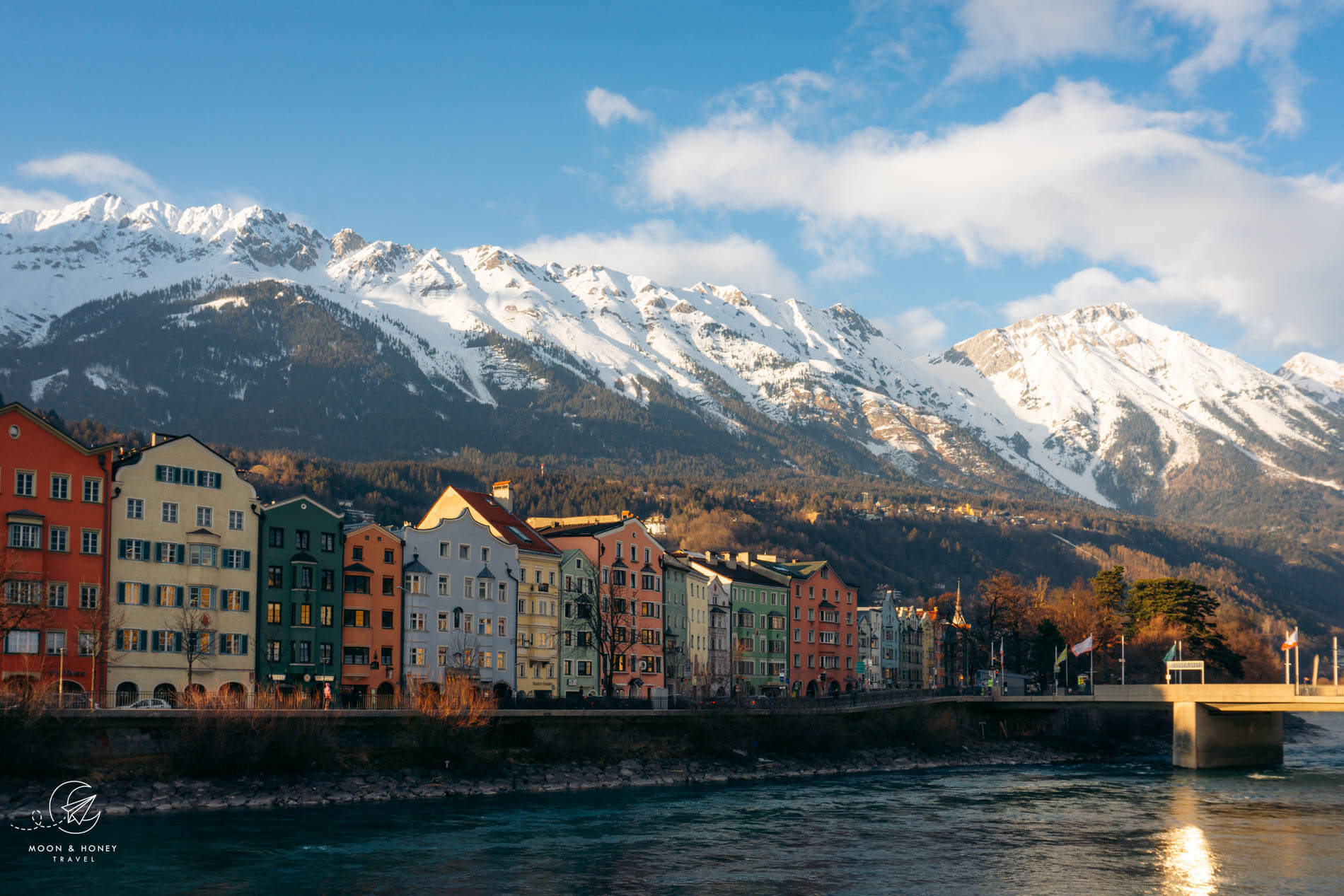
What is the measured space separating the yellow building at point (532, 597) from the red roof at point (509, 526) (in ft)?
0.36

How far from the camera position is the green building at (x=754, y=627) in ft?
500

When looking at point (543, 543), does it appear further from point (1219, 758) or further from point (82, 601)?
point (1219, 758)

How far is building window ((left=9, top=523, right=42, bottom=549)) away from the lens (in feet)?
290

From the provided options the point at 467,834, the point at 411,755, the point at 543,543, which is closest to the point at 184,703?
the point at 411,755

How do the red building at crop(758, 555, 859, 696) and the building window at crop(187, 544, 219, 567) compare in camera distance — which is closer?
the building window at crop(187, 544, 219, 567)

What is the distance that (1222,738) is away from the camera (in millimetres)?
129875

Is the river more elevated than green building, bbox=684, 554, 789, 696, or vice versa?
green building, bbox=684, 554, 789, 696

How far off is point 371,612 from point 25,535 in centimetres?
2722

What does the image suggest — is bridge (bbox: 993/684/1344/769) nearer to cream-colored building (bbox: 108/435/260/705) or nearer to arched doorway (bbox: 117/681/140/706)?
cream-colored building (bbox: 108/435/260/705)

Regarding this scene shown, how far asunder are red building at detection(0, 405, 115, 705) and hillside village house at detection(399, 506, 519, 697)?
2468cm

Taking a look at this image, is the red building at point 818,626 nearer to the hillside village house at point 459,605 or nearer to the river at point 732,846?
the hillside village house at point 459,605

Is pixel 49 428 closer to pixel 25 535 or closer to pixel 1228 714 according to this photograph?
pixel 25 535

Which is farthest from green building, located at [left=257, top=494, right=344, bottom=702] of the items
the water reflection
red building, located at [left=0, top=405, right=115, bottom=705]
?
the water reflection

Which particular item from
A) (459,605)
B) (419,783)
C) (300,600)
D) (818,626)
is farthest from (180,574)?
(818,626)
